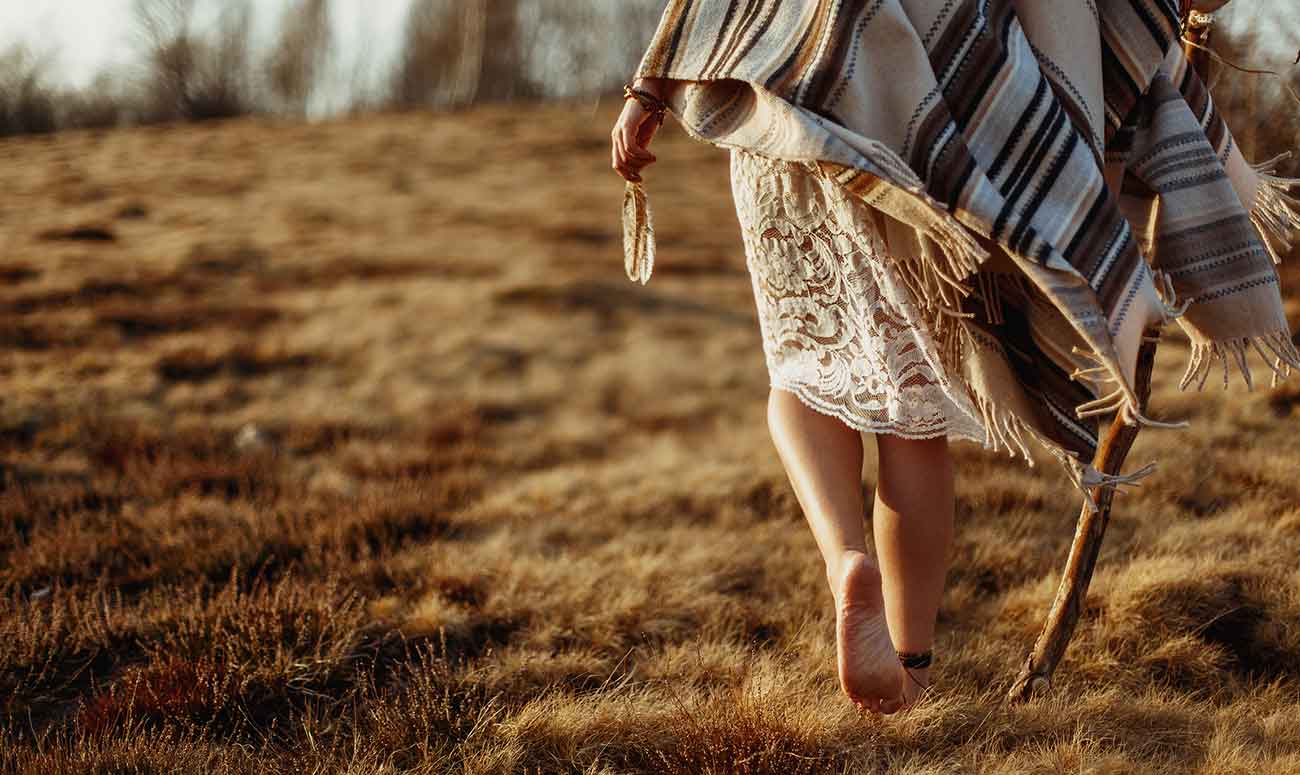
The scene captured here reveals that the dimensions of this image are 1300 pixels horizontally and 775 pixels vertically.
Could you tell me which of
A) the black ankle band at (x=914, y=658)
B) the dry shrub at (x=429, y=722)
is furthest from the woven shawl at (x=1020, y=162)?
the dry shrub at (x=429, y=722)

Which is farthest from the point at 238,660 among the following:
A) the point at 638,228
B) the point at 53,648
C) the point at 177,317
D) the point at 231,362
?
the point at 177,317

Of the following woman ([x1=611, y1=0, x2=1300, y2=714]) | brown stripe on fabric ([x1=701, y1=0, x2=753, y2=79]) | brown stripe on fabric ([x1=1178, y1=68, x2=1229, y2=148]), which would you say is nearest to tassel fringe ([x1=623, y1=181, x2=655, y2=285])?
woman ([x1=611, y1=0, x2=1300, y2=714])

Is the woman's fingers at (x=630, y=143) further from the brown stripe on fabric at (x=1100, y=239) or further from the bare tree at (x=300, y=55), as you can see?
the bare tree at (x=300, y=55)

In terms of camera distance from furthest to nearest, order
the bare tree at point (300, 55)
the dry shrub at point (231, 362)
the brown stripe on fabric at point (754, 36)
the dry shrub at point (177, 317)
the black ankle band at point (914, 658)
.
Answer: the bare tree at point (300, 55) → the dry shrub at point (177, 317) → the dry shrub at point (231, 362) → the black ankle band at point (914, 658) → the brown stripe on fabric at point (754, 36)

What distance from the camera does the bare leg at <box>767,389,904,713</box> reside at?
165 cm

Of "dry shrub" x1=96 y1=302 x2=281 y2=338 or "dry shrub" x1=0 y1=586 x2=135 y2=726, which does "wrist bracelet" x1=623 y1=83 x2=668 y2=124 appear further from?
"dry shrub" x1=96 y1=302 x2=281 y2=338

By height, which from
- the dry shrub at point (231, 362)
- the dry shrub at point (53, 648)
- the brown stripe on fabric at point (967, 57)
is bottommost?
the dry shrub at point (231, 362)

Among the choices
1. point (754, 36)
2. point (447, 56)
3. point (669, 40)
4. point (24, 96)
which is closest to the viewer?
point (754, 36)

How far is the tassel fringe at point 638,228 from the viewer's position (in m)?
2.01

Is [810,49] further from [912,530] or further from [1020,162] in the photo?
[912,530]

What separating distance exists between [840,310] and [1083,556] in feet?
2.49

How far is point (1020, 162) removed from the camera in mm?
1543

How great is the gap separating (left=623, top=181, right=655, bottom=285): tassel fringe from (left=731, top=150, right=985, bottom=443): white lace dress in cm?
23

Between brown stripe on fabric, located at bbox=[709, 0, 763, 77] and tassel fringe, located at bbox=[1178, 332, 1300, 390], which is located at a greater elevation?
brown stripe on fabric, located at bbox=[709, 0, 763, 77]
